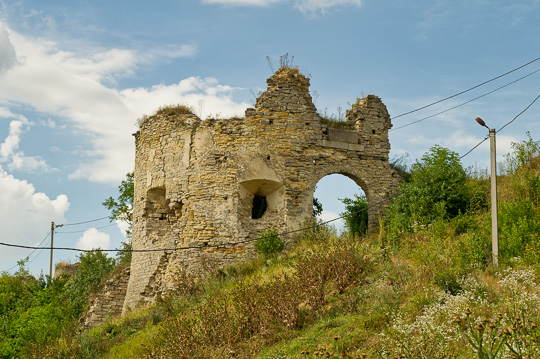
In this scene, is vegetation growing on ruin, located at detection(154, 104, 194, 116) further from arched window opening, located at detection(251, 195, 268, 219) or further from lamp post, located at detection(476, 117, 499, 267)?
lamp post, located at detection(476, 117, 499, 267)

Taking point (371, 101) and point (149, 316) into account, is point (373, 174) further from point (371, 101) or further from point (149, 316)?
point (149, 316)

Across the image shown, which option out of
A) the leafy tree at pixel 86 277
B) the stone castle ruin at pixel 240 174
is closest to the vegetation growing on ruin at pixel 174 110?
the stone castle ruin at pixel 240 174

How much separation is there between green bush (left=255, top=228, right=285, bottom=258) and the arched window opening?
141 cm

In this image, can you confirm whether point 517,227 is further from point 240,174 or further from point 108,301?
point 108,301

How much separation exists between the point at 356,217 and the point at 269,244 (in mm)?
3631

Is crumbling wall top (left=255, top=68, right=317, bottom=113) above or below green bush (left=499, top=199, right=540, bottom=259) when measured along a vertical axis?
above

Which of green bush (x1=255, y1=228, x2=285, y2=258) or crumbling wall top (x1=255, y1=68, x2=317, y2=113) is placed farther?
crumbling wall top (x1=255, y1=68, x2=317, y2=113)

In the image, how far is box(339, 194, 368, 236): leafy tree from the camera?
18625mm

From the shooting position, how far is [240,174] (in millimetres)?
17344

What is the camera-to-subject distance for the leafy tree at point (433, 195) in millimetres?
16500

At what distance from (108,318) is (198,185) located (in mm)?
4532

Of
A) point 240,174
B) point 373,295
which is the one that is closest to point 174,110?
point 240,174

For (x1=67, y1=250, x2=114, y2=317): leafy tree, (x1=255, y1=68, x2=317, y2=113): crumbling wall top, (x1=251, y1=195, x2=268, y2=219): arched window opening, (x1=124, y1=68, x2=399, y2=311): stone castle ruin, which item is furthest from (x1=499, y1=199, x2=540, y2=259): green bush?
(x1=67, y1=250, x2=114, y2=317): leafy tree

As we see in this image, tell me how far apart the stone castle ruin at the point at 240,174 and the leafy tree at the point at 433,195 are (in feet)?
3.63
